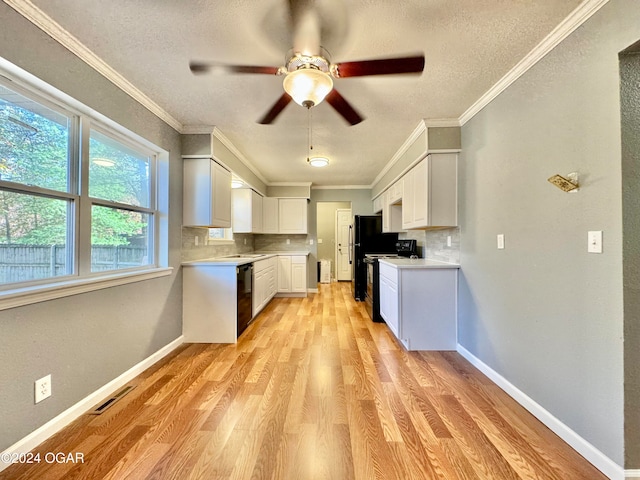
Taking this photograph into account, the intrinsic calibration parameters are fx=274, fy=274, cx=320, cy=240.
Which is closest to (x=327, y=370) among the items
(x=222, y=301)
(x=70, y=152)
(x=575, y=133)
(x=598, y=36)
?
(x=222, y=301)

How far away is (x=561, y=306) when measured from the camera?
1598 mm

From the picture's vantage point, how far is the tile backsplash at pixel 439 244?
291 centimetres

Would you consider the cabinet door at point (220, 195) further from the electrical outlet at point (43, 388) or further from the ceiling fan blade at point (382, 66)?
the ceiling fan blade at point (382, 66)

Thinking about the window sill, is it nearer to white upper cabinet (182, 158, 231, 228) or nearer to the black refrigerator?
white upper cabinet (182, 158, 231, 228)

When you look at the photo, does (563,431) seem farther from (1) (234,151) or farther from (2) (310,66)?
(1) (234,151)

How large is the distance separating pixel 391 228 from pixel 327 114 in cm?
246

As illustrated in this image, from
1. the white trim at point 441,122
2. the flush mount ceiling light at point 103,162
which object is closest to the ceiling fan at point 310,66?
the flush mount ceiling light at point 103,162

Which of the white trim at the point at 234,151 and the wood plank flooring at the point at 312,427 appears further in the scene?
the white trim at the point at 234,151

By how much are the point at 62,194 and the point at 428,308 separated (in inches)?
124

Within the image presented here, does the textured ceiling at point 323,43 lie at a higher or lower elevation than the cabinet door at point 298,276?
higher

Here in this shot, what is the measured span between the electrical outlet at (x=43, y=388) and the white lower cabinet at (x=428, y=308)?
270cm

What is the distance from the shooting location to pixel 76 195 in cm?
186

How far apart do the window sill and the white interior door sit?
19.1 ft

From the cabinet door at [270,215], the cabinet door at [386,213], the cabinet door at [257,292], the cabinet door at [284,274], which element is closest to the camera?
the cabinet door at [257,292]
